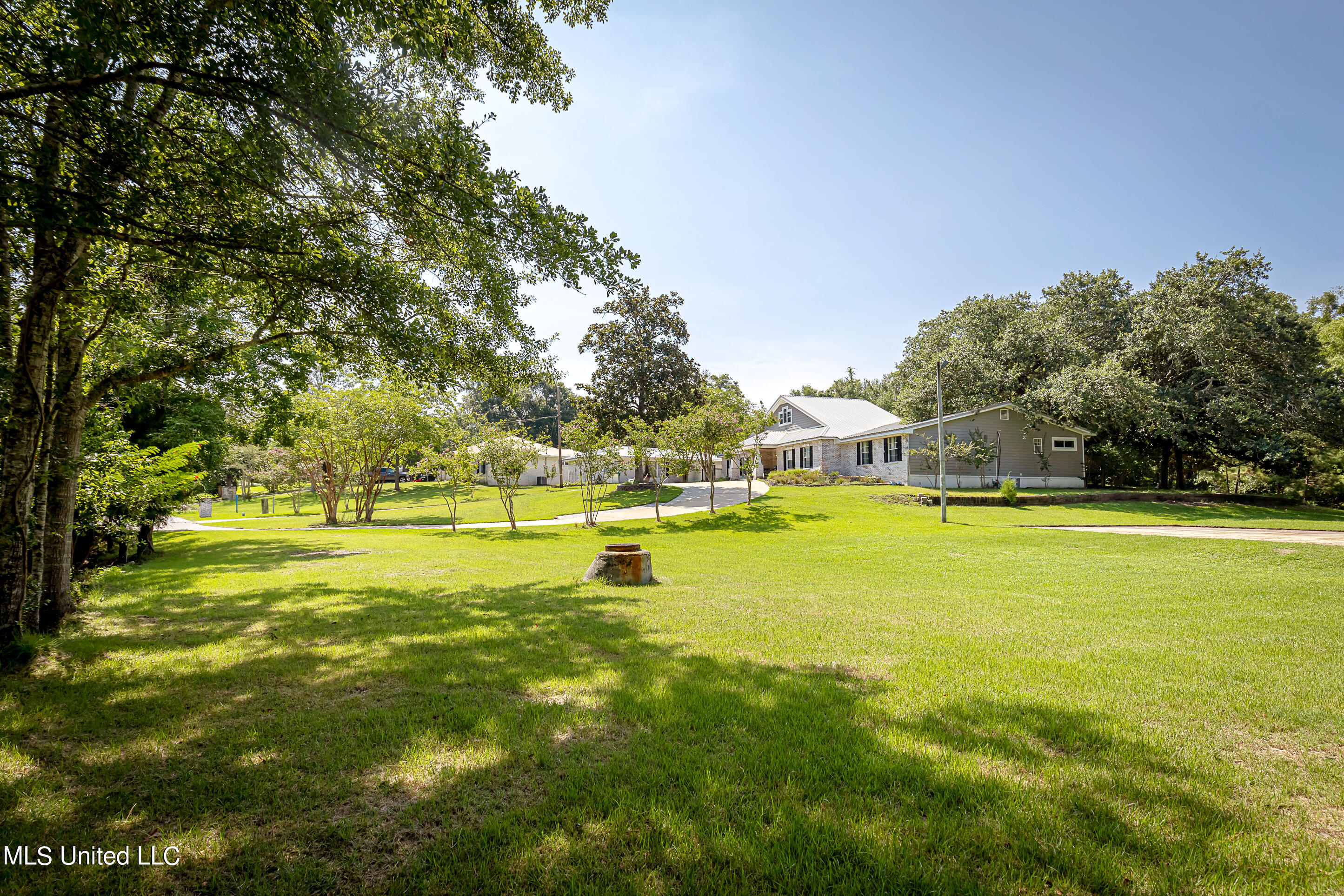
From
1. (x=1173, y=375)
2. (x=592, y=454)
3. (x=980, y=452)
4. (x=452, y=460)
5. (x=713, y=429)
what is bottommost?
(x=980, y=452)

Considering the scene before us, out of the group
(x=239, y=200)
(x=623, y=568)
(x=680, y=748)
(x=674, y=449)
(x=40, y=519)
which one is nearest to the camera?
(x=680, y=748)

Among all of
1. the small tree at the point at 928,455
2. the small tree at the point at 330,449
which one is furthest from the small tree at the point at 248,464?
the small tree at the point at 928,455

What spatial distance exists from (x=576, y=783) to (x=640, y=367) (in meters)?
32.9

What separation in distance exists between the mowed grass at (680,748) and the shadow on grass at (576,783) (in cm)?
2

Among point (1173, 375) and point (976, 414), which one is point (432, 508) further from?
point (1173, 375)

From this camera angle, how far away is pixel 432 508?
109 feet

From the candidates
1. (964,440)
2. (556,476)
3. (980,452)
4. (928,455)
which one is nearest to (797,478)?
(928,455)

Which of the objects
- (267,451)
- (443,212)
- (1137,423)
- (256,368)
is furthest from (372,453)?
(1137,423)

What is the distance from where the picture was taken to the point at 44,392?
16.4 feet

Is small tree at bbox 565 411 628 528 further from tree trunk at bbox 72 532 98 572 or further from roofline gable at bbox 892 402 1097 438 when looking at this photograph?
roofline gable at bbox 892 402 1097 438

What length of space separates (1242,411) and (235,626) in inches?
1468

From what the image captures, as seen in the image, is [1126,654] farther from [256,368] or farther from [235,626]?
[256,368]

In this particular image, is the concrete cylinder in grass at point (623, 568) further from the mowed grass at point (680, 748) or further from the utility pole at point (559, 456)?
the utility pole at point (559, 456)

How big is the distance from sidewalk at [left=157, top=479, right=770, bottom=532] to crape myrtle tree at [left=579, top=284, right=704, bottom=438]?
18.7ft
